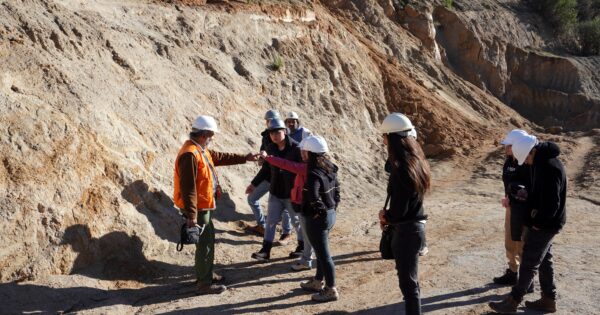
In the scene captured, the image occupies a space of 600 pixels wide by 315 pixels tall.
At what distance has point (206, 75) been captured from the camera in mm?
11008

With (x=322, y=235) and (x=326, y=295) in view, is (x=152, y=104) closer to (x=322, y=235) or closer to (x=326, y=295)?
(x=322, y=235)

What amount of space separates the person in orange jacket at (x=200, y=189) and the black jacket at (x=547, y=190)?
316 centimetres

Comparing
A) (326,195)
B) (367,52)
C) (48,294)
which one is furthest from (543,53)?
(48,294)

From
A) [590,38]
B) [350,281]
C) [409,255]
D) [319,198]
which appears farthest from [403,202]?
[590,38]

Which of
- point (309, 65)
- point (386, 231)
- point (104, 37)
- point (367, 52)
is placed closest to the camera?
point (386, 231)

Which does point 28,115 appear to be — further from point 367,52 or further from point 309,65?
point 367,52

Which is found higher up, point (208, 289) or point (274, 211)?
point (274, 211)

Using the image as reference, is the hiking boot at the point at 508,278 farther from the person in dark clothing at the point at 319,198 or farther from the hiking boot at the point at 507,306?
the person in dark clothing at the point at 319,198

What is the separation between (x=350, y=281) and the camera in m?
6.32

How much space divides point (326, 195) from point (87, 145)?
3.22 metres

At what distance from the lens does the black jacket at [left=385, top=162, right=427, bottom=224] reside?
429cm

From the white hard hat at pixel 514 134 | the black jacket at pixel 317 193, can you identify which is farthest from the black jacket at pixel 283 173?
the white hard hat at pixel 514 134

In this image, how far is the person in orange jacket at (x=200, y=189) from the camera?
18.2ft

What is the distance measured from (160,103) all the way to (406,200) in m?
5.89
